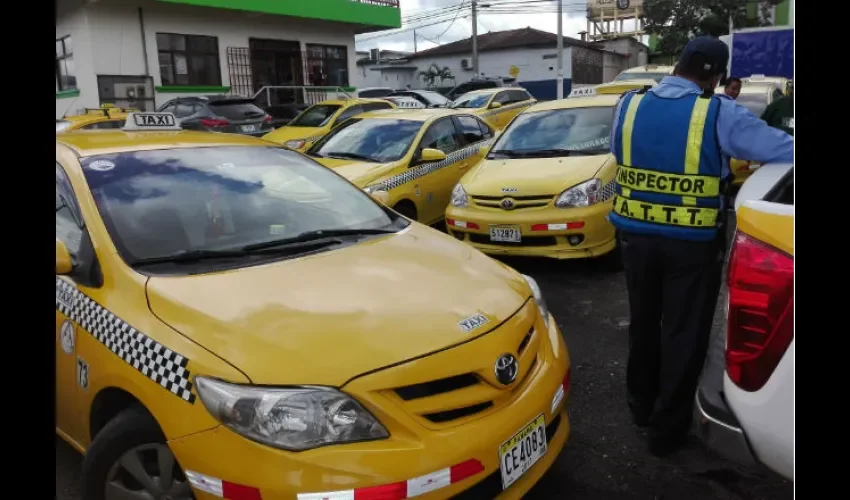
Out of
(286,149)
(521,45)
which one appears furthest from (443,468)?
(521,45)

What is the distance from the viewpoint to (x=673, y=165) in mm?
2859

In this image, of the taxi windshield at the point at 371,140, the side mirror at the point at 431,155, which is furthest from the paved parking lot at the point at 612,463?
the taxi windshield at the point at 371,140

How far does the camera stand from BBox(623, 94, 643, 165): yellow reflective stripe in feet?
9.69

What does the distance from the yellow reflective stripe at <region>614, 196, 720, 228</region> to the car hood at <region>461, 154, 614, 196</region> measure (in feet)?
8.36

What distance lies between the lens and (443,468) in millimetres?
2072

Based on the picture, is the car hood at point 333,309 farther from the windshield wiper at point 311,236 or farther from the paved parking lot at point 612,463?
the paved parking lot at point 612,463

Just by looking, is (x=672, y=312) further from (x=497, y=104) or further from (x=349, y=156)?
(x=497, y=104)

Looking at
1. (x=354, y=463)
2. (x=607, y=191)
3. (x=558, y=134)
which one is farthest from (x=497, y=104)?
(x=354, y=463)

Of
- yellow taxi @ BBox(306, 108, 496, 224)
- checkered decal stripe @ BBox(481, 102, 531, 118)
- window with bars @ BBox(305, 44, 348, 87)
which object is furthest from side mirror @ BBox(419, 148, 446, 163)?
window with bars @ BBox(305, 44, 348, 87)

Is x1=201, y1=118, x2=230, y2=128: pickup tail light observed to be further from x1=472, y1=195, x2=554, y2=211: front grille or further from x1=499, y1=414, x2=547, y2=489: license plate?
x1=499, y1=414, x2=547, y2=489: license plate

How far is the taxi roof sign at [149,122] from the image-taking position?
3.90 meters
